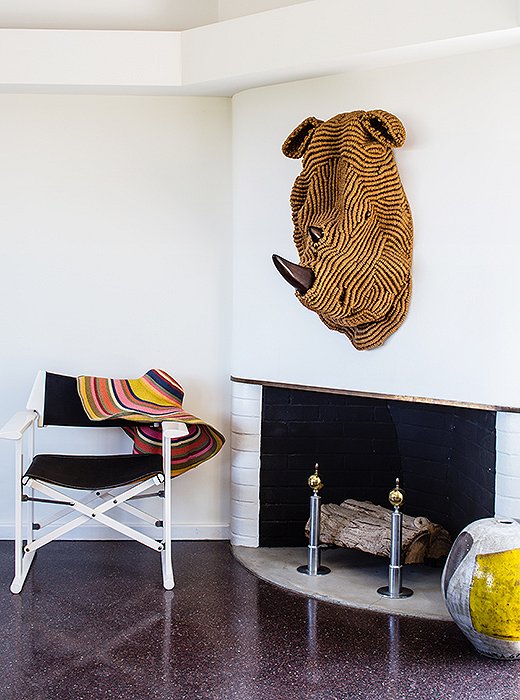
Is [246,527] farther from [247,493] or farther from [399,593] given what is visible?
[399,593]

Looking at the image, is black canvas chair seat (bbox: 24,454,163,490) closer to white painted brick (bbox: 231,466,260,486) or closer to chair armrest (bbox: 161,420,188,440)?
chair armrest (bbox: 161,420,188,440)

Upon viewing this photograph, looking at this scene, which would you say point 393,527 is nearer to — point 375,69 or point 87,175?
point 375,69

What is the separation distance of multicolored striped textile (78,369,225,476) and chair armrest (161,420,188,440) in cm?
16

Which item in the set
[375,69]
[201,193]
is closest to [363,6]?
[375,69]

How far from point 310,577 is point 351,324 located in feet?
3.25

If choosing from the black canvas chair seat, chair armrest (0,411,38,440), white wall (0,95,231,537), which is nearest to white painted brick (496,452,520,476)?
the black canvas chair seat

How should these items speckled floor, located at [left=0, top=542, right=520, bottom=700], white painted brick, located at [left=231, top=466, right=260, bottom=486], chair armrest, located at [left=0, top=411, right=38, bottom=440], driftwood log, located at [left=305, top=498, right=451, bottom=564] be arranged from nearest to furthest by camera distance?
speckled floor, located at [left=0, top=542, right=520, bottom=700] < chair armrest, located at [left=0, top=411, right=38, bottom=440] < driftwood log, located at [left=305, top=498, right=451, bottom=564] < white painted brick, located at [left=231, top=466, right=260, bottom=486]

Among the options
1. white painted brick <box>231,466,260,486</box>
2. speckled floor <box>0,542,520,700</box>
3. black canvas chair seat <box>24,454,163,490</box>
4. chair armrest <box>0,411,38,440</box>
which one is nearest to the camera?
speckled floor <box>0,542,520,700</box>

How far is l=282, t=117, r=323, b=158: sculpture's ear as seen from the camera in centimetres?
347

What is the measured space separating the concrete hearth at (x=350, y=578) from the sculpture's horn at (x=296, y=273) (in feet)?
3.66

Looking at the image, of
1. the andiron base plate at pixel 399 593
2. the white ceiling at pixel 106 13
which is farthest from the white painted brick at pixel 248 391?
the white ceiling at pixel 106 13

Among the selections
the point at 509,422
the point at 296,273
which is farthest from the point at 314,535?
the point at 296,273

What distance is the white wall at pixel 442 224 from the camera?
10.4 feet

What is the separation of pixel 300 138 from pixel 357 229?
0.49 metres
